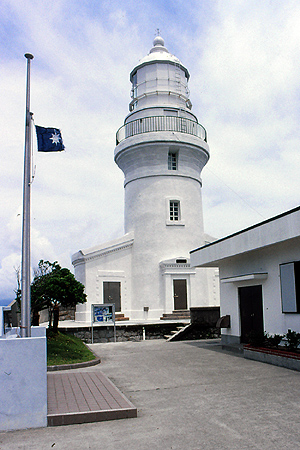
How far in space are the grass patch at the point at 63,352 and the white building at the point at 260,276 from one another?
5405mm

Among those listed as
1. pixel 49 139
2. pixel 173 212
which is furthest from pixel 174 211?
pixel 49 139

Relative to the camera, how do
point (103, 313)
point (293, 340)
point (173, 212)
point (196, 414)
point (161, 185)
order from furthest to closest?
point (173, 212), point (161, 185), point (103, 313), point (293, 340), point (196, 414)

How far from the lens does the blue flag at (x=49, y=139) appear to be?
347 inches

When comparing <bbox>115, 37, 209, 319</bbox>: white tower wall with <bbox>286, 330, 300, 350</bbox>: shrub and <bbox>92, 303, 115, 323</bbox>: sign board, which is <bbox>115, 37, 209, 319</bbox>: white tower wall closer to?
<bbox>92, 303, 115, 323</bbox>: sign board

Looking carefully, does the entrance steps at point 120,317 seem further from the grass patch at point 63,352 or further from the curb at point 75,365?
the curb at point 75,365

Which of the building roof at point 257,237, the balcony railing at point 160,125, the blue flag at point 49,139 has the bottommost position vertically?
the building roof at point 257,237

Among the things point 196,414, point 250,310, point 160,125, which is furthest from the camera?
point 160,125

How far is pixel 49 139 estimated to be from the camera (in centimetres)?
884

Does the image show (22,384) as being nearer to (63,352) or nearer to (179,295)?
(63,352)

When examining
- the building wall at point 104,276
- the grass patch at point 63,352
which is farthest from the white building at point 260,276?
the building wall at point 104,276

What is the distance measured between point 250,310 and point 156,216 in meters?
11.0

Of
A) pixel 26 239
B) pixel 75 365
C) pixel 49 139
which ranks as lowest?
pixel 75 365

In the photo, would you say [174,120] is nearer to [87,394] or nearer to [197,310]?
[197,310]

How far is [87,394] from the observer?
25.8ft
